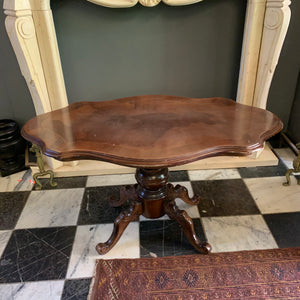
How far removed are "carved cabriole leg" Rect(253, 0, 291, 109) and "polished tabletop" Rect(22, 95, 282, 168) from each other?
58 cm

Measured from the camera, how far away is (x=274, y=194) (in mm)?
2068

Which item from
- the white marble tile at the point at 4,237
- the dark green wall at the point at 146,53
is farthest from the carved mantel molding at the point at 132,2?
the white marble tile at the point at 4,237

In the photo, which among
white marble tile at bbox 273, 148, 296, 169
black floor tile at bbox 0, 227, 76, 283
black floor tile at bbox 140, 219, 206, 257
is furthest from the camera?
white marble tile at bbox 273, 148, 296, 169

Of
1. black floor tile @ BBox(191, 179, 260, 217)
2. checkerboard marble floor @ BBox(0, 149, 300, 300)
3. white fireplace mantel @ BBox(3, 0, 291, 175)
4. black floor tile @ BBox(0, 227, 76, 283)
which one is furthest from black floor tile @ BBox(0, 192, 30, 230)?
black floor tile @ BBox(191, 179, 260, 217)

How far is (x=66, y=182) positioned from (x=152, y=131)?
3.65 ft

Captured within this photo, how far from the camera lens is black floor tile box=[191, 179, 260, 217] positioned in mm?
1936

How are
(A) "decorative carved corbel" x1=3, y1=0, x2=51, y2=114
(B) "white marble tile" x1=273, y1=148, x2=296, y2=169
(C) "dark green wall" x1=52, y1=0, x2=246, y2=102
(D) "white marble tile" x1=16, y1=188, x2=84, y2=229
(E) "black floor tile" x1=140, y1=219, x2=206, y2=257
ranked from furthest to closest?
(B) "white marble tile" x1=273, y1=148, x2=296, y2=169
(C) "dark green wall" x1=52, y1=0, x2=246, y2=102
(D) "white marble tile" x1=16, y1=188, x2=84, y2=229
(A) "decorative carved corbel" x1=3, y1=0, x2=51, y2=114
(E) "black floor tile" x1=140, y1=219, x2=206, y2=257

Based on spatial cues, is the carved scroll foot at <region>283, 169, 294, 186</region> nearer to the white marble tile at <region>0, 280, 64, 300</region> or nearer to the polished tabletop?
the polished tabletop

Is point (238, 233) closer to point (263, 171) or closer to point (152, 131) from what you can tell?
point (263, 171)

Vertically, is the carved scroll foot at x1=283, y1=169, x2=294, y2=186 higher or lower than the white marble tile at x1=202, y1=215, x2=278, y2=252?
higher

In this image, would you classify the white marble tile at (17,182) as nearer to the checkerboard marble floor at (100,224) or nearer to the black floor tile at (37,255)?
the checkerboard marble floor at (100,224)

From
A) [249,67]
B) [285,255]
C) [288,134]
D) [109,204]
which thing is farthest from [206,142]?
[288,134]

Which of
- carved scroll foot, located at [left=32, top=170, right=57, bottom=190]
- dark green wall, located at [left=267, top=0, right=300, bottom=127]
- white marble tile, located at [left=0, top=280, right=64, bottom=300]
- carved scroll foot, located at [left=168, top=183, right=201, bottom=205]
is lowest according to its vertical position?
white marble tile, located at [left=0, top=280, right=64, bottom=300]

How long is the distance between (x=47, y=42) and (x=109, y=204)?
1.12 meters
